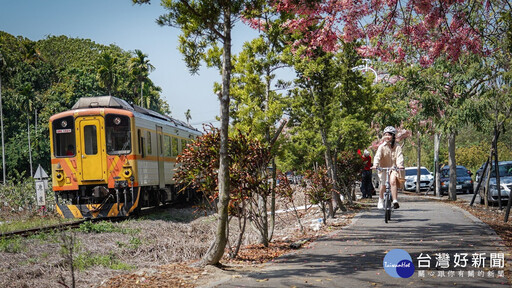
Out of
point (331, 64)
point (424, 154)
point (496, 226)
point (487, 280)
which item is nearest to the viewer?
point (487, 280)

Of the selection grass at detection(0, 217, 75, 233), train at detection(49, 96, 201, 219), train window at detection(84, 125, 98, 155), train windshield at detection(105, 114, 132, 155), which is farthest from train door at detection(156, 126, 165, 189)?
grass at detection(0, 217, 75, 233)

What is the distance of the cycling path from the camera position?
700 cm

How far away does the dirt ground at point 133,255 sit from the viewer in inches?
318

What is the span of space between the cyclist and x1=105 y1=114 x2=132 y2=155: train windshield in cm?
901

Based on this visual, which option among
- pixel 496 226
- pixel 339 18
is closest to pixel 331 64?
pixel 339 18

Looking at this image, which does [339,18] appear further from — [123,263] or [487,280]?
[487,280]

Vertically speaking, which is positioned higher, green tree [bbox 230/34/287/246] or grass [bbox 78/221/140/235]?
green tree [bbox 230/34/287/246]

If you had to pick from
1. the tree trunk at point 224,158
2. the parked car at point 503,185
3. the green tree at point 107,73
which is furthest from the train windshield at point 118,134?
the green tree at point 107,73

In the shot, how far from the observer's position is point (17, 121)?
58.8 meters

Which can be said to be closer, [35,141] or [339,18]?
[339,18]

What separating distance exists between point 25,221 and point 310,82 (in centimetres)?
1059

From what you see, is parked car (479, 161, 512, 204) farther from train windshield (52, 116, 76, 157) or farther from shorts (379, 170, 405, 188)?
train windshield (52, 116, 76, 157)

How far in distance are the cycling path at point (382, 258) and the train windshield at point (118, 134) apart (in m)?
8.08

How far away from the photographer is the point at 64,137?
18844 millimetres
